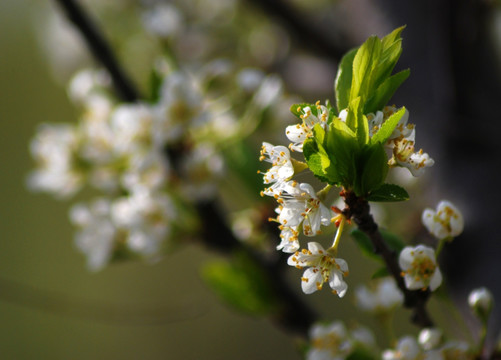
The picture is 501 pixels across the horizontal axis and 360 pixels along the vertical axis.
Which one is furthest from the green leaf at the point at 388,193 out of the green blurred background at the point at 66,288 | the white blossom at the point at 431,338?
the green blurred background at the point at 66,288

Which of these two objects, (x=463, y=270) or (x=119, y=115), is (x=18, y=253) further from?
(x=463, y=270)

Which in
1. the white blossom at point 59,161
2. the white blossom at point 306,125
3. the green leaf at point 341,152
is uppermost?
the white blossom at point 59,161

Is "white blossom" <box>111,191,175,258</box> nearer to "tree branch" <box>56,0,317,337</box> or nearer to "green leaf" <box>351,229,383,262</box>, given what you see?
"tree branch" <box>56,0,317,337</box>

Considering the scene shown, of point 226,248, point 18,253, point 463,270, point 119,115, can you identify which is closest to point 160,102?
point 119,115

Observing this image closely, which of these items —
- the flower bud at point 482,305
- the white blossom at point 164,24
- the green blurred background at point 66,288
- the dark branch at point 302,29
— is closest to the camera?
the flower bud at point 482,305

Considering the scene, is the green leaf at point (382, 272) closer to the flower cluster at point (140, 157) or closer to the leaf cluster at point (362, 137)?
the leaf cluster at point (362, 137)
